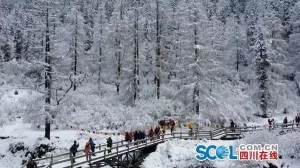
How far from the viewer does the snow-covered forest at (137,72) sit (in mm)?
32156

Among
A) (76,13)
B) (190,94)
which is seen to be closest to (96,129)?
(190,94)

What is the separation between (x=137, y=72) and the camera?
42.7 metres

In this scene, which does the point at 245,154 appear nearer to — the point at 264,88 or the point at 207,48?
the point at 207,48

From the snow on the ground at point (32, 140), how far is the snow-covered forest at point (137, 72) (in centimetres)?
154

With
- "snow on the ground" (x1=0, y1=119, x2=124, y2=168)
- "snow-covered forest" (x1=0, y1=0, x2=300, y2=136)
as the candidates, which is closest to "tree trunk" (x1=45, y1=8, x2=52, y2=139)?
"snow-covered forest" (x1=0, y1=0, x2=300, y2=136)

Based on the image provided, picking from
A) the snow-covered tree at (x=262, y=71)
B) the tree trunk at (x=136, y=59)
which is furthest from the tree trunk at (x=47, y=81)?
the snow-covered tree at (x=262, y=71)

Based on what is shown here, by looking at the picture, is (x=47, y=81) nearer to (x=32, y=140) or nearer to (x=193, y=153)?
(x=32, y=140)

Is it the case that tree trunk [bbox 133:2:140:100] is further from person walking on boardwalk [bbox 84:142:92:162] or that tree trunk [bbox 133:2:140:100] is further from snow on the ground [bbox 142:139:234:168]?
person walking on boardwalk [bbox 84:142:92:162]

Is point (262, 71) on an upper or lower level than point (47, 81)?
upper

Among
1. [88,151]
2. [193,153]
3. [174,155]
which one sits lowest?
[174,155]

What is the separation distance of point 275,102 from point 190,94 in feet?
47.9

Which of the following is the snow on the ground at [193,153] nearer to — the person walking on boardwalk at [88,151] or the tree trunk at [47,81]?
the person walking on boardwalk at [88,151]

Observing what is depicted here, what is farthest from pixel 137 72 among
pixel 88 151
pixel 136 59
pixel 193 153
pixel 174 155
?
pixel 88 151

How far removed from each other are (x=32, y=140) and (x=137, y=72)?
51.8 ft
